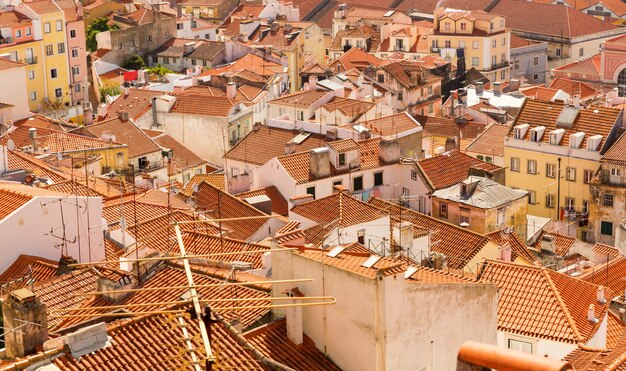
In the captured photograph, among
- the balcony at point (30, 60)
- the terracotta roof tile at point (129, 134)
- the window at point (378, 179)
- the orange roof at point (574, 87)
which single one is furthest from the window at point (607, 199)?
the balcony at point (30, 60)

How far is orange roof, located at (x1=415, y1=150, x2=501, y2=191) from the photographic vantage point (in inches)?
1628

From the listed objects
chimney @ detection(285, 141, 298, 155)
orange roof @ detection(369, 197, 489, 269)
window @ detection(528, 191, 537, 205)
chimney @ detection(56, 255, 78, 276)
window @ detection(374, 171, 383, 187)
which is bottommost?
window @ detection(528, 191, 537, 205)

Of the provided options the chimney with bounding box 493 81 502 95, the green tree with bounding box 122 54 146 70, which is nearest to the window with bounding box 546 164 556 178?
the chimney with bounding box 493 81 502 95

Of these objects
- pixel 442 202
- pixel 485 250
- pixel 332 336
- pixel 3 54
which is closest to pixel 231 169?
pixel 442 202

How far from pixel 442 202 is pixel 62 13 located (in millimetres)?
35024

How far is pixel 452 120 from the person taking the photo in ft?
194

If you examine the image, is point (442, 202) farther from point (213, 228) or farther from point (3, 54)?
point (3, 54)

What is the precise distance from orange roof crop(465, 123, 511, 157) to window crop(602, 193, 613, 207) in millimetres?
5801

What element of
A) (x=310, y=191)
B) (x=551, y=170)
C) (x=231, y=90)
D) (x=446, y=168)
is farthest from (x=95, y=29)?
(x=310, y=191)

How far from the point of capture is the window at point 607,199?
46.4m

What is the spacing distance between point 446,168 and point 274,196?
654 cm

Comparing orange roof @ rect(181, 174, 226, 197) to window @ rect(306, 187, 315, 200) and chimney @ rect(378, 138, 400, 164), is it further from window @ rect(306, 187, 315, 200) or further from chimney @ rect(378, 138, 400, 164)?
chimney @ rect(378, 138, 400, 164)

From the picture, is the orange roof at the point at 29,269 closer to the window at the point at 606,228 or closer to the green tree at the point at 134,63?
the window at the point at 606,228

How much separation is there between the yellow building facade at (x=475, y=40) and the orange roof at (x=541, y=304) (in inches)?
2183
